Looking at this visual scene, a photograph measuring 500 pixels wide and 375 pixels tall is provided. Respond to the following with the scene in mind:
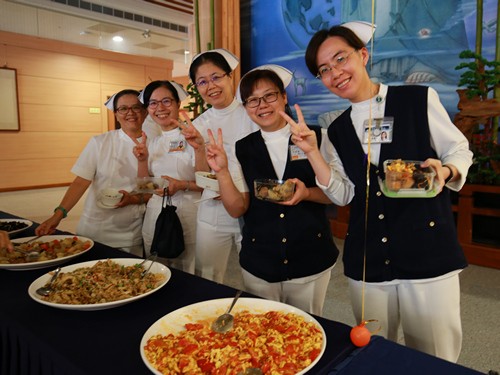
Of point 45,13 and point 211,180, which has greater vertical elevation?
point 45,13

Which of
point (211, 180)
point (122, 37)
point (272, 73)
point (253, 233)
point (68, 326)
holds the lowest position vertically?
point (68, 326)

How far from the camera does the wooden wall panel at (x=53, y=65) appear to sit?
27.6ft

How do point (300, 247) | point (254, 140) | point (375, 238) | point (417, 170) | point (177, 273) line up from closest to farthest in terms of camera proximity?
point (417, 170), point (375, 238), point (177, 273), point (300, 247), point (254, 140)

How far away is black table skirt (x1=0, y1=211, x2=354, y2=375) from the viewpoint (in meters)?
0.95

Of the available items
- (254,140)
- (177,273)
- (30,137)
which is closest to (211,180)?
(254,140)

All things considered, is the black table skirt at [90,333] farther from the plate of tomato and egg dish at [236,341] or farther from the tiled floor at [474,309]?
the tiled floor at [474,309]

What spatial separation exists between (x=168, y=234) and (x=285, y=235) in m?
0.73

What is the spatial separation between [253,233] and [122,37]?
30.7ft

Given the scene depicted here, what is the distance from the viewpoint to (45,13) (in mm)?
8461

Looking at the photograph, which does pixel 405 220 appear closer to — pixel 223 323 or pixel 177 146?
pixel 223 323

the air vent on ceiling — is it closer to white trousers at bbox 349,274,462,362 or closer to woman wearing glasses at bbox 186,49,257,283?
woman wearing glasses at bbox 186,49,257,283

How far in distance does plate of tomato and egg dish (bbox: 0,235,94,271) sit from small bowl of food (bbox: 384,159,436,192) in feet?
4.12

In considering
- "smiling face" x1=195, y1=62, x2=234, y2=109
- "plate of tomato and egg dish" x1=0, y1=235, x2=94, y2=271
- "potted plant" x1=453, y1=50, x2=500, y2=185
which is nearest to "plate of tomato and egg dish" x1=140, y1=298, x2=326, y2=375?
"plate of tomato and egg dish" x1=0, y1=235, x2=94, y2=271

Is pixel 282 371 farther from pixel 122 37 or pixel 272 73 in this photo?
pixel 122 37
